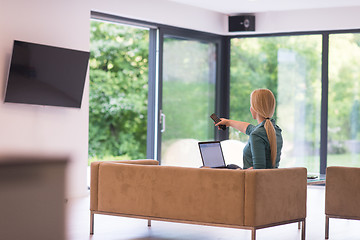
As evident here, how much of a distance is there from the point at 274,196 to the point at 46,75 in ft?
9.94

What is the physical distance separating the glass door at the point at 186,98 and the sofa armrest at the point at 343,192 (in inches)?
154

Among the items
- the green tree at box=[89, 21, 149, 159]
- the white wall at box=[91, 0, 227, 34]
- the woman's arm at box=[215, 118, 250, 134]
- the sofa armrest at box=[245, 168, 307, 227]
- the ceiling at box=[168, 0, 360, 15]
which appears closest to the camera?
the sofa armrest at box=[245, 168, 307, 227]

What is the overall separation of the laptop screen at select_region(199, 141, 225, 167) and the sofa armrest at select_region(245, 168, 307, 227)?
578mm

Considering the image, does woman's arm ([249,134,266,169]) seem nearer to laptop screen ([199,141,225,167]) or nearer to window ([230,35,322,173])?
laptop screen ([199,141,225,167])

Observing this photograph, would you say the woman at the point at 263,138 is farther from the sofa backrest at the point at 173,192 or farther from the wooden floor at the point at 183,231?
the wooden floor at the point at 183,231

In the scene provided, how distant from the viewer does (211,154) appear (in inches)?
172

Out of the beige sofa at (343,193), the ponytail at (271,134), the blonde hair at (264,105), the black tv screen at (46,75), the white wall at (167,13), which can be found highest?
the white wall at (167,13)

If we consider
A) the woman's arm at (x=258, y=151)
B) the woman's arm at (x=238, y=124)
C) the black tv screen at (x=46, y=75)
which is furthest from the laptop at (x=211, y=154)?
the black tv screen at (x=46, y=75)

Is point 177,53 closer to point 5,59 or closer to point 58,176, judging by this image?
point 5,59

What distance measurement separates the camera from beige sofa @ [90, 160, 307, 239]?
12.5ft

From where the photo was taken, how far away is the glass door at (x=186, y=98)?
318 inches

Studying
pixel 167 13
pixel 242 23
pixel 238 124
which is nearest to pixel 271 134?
pixel 238 124

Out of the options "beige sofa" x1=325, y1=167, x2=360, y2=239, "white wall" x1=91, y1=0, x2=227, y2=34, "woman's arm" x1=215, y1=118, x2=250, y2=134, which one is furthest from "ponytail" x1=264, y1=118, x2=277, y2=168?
"white wall" x1=91, y1=0, x2=227, y2=34

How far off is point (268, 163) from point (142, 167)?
93 cm
